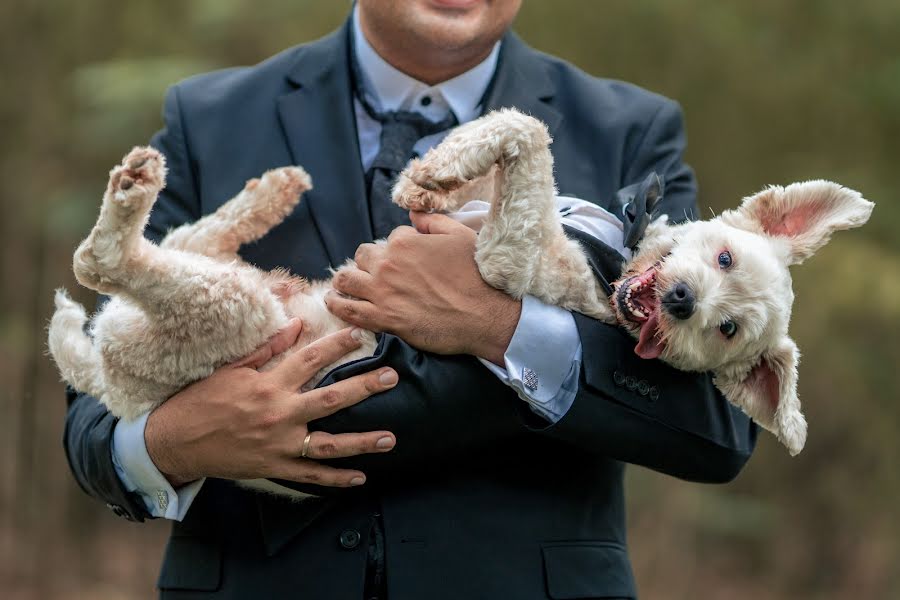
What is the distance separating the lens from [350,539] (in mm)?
3275

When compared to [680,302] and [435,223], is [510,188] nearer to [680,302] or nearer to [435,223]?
[435,223]

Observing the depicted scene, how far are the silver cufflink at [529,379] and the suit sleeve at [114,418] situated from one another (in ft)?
4.07

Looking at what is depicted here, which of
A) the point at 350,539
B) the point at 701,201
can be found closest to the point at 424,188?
the point at 350,539

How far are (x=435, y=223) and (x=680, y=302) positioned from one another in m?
0.75

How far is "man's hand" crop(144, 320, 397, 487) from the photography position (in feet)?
10.3

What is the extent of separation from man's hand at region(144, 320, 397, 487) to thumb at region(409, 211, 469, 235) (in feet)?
1.58

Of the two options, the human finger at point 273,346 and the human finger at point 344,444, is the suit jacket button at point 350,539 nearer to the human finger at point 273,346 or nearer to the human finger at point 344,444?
the human finger at point 344,444

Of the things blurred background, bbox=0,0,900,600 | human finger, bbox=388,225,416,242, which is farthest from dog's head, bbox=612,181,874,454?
blurred background, bbox=0,0,900,600

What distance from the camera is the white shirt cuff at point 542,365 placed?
3.11 metres

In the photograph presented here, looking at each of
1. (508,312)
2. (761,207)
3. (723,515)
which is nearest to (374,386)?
(508,312)

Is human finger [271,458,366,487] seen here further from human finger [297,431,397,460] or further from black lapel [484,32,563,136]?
black lapel [484,32,563,136]

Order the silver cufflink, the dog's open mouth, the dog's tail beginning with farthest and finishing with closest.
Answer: the dog's tail < the dog's open mouth < the silver cufflink

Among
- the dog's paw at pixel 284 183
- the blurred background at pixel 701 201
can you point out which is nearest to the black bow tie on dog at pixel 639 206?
the dog's paw at pixel 284 183

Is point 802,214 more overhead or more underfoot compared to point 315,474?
more overhead
